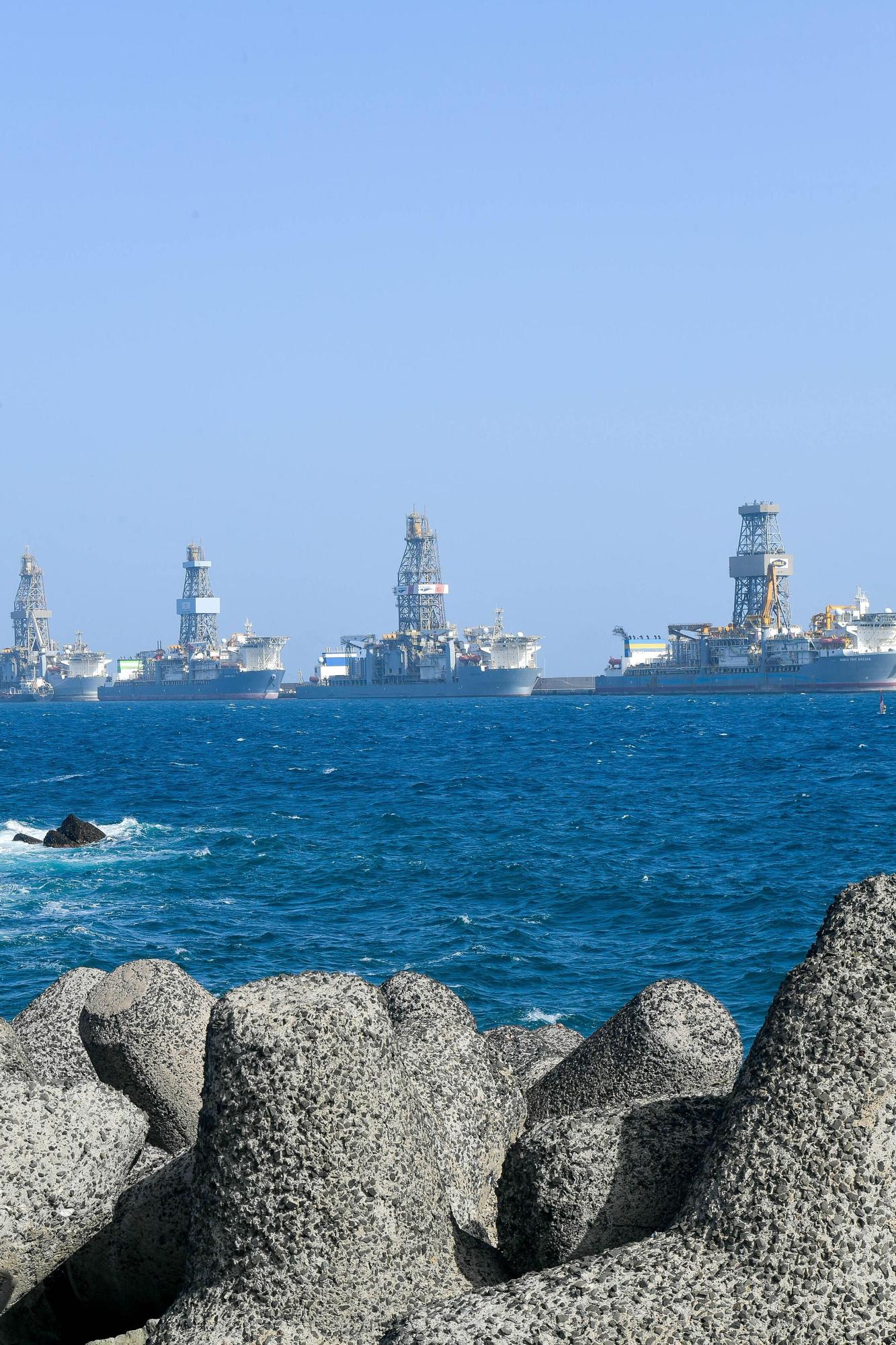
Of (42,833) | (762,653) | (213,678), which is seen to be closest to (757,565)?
(762,653)

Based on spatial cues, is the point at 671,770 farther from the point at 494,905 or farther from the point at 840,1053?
the point at 840,1053

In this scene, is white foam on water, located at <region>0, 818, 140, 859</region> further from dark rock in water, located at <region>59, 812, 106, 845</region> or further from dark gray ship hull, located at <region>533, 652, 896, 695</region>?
dark gray ship hull, located at <region>533, 652, 896, 695</region>

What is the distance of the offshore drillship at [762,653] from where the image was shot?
14788 centimetres

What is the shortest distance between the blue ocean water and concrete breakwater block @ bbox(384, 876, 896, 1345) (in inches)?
483

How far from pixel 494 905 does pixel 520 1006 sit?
758 cm

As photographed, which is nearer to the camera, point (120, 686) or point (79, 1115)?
point (79, 1115)

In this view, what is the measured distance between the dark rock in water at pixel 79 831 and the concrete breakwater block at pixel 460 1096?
28715 millimetres

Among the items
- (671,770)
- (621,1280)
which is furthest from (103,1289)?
(671,770)

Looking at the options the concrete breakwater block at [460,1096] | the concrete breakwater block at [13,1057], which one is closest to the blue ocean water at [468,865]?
the concrete breakwater block at [460,1096]

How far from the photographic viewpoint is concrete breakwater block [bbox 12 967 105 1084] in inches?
299

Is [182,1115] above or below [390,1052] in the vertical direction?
below

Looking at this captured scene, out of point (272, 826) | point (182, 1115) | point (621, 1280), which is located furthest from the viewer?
point (272, 826)

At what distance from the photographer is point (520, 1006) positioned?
17438 mm

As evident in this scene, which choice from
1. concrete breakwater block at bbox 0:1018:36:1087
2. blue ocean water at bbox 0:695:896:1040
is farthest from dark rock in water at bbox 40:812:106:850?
concrete breakwater block at bbox 0:1018:36:1087
